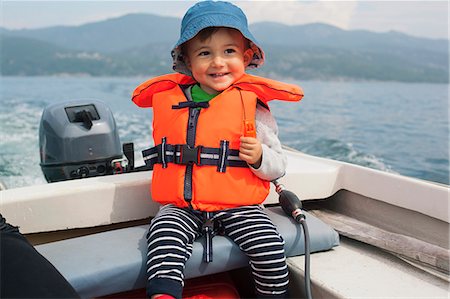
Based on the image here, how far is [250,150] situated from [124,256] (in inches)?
18.8

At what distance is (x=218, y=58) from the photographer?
155cm

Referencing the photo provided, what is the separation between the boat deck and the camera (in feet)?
4.24

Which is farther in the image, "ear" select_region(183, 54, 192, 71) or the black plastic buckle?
"ear" select_region(183, 54, 192, 71)

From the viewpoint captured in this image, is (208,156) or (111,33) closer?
(208,156)

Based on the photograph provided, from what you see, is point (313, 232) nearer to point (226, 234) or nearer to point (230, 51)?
point (226, 234)

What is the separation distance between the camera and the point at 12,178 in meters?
4.29

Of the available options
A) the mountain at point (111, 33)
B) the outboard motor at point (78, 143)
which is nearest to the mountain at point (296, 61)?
the mountain at point (111, 33)

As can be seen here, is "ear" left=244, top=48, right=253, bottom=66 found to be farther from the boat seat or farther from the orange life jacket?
the boat seat

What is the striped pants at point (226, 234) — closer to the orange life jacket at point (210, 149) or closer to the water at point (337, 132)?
the orange life jacket at point (210, 149)

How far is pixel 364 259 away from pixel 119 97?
13080 millimetres

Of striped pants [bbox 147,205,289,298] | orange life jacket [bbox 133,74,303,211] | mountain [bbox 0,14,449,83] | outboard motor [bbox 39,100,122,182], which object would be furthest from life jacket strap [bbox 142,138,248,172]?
mountain [bbox 0,14,449,83]

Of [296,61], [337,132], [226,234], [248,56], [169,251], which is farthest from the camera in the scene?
[296,61]

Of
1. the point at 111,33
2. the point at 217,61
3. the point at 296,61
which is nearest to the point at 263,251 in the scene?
the point at 217,61

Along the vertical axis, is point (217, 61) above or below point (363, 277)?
above
